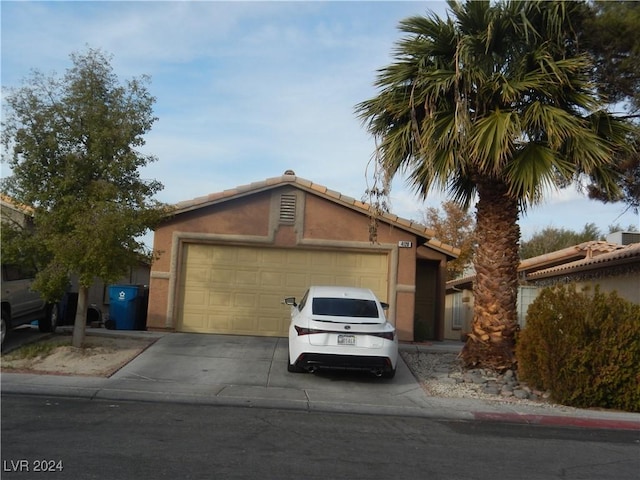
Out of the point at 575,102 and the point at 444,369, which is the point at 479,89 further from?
the point at 444,369

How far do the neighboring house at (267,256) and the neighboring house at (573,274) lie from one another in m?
2.63

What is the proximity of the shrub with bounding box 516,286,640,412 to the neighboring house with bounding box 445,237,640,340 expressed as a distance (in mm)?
589

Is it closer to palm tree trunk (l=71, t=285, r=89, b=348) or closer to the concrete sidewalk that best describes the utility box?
the concrete sidewalk

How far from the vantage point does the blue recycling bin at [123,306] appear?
15062mm

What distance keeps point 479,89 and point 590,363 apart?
506 centimetres

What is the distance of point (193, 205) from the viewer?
14.9 metres

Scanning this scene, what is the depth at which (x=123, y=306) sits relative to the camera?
1505 cm

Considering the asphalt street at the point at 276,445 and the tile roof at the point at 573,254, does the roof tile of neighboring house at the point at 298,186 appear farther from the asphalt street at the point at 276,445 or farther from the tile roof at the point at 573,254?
the tile roof at the point at 573,254

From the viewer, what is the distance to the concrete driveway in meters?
9.69

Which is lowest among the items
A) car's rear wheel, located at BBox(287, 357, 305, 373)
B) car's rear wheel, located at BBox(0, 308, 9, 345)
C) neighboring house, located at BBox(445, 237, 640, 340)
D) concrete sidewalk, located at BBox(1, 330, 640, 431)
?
concrete sidewalk, located at BBox(1, 330, 640, 431)

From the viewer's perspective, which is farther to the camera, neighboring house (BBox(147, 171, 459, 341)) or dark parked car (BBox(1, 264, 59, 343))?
neighboring house (BBox(147, 171, 459, 341))

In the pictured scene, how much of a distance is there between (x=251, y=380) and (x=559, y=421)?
4927mm

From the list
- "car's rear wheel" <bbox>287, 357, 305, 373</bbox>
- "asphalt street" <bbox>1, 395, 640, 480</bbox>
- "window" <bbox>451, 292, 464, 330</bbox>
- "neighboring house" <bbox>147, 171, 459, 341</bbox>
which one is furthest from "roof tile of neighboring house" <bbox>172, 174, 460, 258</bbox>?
"window" <bbox>451, 292, 464, 330</bbox>

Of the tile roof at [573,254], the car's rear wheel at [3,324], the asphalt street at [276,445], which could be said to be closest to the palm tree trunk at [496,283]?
the asphalt street at [276,445]
